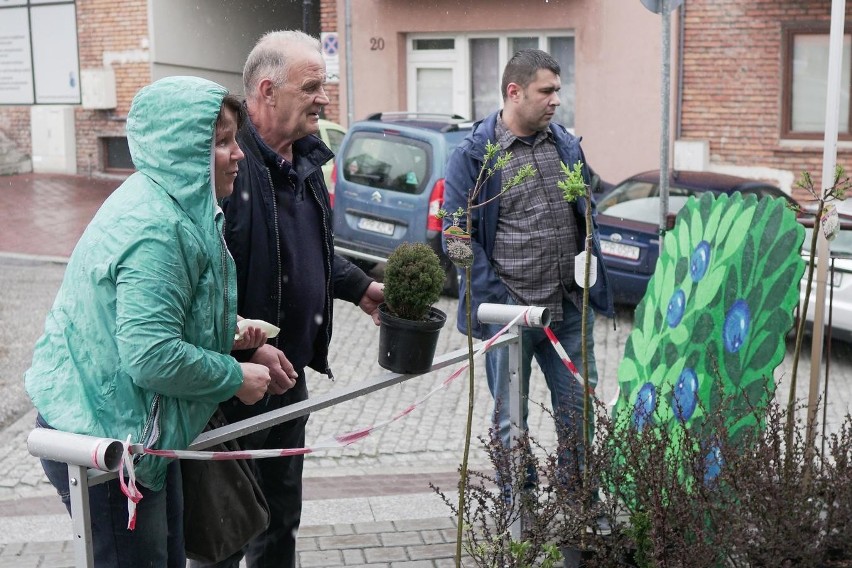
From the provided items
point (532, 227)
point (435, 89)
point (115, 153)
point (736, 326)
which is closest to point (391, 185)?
point (532, 227)

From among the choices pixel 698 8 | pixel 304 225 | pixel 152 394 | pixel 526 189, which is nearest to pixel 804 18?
pixel 698 8

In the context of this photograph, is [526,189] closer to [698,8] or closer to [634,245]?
[634,245]

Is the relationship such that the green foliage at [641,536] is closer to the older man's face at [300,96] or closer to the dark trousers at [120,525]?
the dark trousers at [120,525]

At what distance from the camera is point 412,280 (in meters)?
3.59

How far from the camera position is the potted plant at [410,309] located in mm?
3582

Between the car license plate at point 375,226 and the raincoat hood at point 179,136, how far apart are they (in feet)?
27.8

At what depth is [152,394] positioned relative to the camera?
297 centimetres

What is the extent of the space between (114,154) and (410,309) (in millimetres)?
19851

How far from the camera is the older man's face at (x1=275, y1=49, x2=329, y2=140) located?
148 inches

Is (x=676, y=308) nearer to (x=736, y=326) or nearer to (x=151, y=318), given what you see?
(x=736, y=326)

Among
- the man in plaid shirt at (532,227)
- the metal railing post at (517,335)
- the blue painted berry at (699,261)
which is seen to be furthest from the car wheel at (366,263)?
the metal railing post at (517,335)

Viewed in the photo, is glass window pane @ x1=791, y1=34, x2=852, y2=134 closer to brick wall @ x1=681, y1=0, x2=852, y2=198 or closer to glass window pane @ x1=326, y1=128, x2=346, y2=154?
brick wall @ x1=681, y1=0, x2=852, y2=198

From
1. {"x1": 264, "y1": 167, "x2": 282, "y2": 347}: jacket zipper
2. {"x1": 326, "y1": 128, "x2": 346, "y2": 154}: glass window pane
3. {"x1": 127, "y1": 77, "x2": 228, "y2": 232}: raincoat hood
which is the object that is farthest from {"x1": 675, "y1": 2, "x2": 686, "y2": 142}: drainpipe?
{"x1": 127, "y1": 77, "x2": 228, "y2": 232}: raincoat hood

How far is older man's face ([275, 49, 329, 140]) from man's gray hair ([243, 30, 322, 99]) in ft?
0.09
